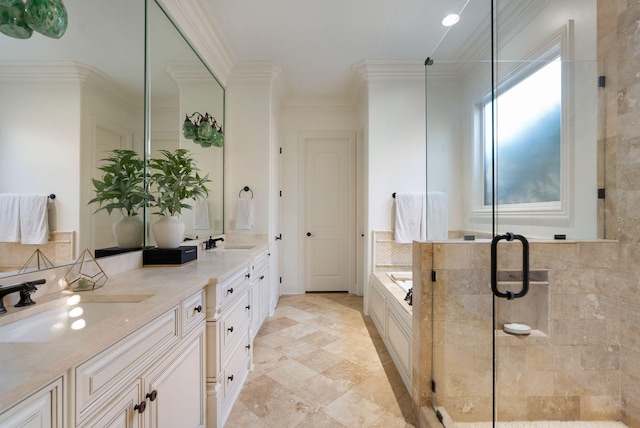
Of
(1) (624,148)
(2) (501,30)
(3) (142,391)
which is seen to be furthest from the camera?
(2) (501,30)

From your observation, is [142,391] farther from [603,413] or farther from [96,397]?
[603,413]

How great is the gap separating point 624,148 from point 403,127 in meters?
1.90

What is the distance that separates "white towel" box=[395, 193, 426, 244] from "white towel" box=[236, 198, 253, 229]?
161cm

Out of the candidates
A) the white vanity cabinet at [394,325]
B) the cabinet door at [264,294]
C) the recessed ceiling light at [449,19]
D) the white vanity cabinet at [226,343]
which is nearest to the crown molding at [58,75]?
the white vanity cabinet at [226,343]

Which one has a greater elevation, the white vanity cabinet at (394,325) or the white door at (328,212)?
the white door at (328,212)

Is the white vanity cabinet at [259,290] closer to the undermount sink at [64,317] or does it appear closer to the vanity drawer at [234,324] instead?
the vanity drawer at [234,324]

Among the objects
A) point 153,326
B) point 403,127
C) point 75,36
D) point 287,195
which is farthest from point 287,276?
point 75,36

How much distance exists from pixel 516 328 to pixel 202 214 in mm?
2469

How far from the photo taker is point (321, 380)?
1.88m

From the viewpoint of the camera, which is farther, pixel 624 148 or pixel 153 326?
pixel 624 148

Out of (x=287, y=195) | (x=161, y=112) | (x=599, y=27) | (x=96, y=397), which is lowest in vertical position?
(x=96, y=397)

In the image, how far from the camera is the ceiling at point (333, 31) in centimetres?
211

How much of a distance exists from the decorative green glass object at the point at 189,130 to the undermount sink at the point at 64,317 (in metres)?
1.49

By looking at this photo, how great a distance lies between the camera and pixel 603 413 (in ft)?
4.57
